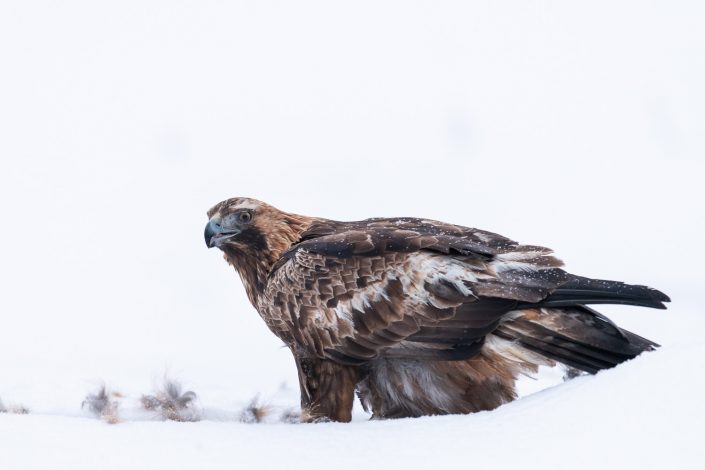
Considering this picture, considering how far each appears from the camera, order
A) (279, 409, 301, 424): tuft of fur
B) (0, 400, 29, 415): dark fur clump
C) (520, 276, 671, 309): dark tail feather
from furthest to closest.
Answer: (279, 409, 301, 424): tuft of fur → (0, 400, 29, 415): dark fur clump → (520, 276, 671, 309): dark tail feather

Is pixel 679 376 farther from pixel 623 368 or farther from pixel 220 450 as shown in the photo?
pixel 220 450

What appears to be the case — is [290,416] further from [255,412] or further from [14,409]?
[14,409]

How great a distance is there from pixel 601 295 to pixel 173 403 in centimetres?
223

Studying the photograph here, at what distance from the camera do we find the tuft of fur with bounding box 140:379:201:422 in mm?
5293

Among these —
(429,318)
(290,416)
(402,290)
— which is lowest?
(290,416)

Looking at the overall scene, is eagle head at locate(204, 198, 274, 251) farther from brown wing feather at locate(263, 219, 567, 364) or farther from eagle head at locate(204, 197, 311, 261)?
brown wing feather at locate(263, 219, 567, 364)

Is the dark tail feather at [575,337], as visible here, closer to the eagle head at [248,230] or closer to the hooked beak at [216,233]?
the eagle head at [248,230]

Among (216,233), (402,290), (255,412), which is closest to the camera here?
(402,290)

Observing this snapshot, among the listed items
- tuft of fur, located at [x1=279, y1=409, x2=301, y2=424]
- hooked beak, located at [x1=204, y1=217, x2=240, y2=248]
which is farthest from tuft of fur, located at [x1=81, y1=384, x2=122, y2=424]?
hooked beak, located at [x1=204, y1=217, x2=240, y2=248]

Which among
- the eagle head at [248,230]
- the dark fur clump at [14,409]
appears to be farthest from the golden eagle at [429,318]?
the dark fur clump at [14,409]

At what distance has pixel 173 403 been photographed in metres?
5.42

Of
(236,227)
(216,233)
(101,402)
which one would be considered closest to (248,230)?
(236,227)

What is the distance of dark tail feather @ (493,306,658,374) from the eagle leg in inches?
34.6

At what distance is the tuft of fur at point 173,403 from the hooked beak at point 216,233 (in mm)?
964
